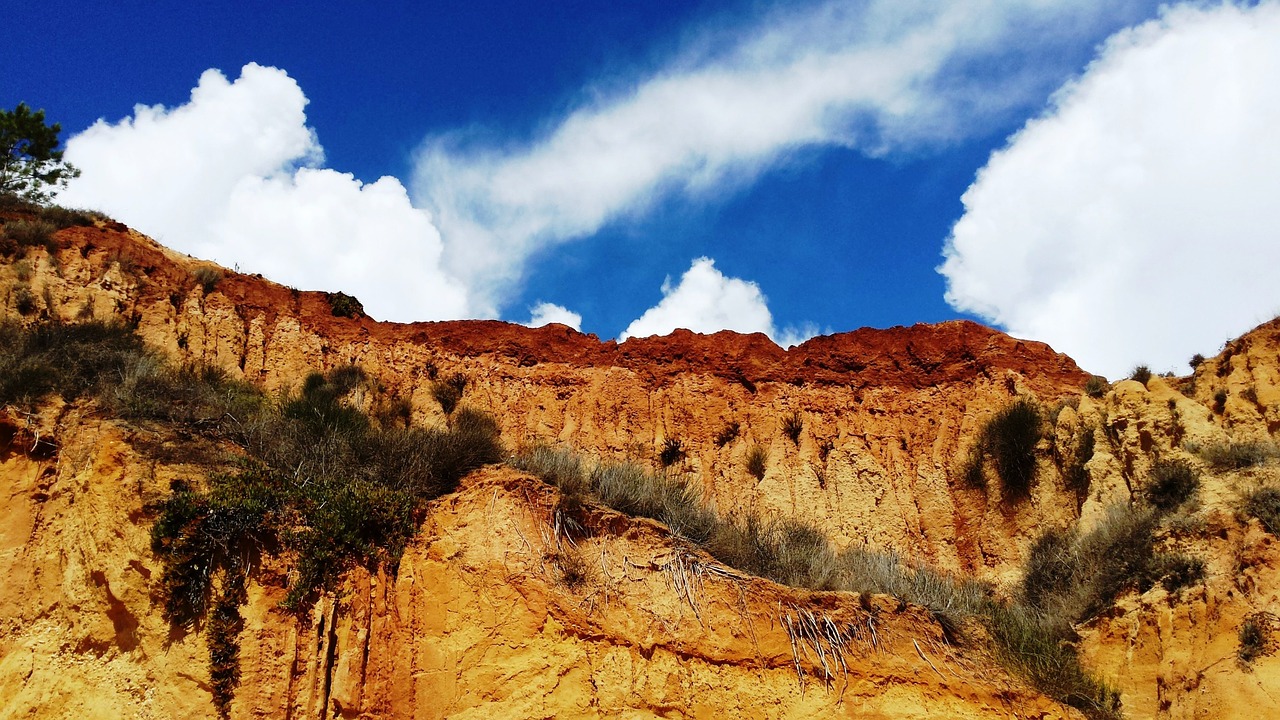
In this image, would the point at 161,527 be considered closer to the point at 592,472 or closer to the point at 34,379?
the point at 34,379

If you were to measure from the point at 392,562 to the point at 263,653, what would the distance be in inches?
73.0

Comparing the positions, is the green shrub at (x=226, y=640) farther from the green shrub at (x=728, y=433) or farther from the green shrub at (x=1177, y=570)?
the green shrub at (x=1177, y=570)

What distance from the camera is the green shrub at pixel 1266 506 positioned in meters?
11.1

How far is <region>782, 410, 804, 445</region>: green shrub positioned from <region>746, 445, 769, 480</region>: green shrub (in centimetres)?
73

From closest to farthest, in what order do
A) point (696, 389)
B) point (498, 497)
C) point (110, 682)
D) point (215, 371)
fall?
point (110, 682) → point (498, 497) → point (215, 371) → point (696, 389)

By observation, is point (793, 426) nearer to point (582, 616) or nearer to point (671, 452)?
point (671, 452)

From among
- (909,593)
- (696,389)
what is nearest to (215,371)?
(696,389)

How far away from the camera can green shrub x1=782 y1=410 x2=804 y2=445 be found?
1845cm

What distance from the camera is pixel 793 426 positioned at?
18.6m

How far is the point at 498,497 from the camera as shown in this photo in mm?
11820

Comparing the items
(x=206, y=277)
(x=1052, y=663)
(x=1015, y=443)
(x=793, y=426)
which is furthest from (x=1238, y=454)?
(x=206, y=277)

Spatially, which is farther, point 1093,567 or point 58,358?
point 58,358

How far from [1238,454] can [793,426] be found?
8148 millimetres

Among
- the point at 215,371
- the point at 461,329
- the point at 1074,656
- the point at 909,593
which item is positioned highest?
the point at 461,329
